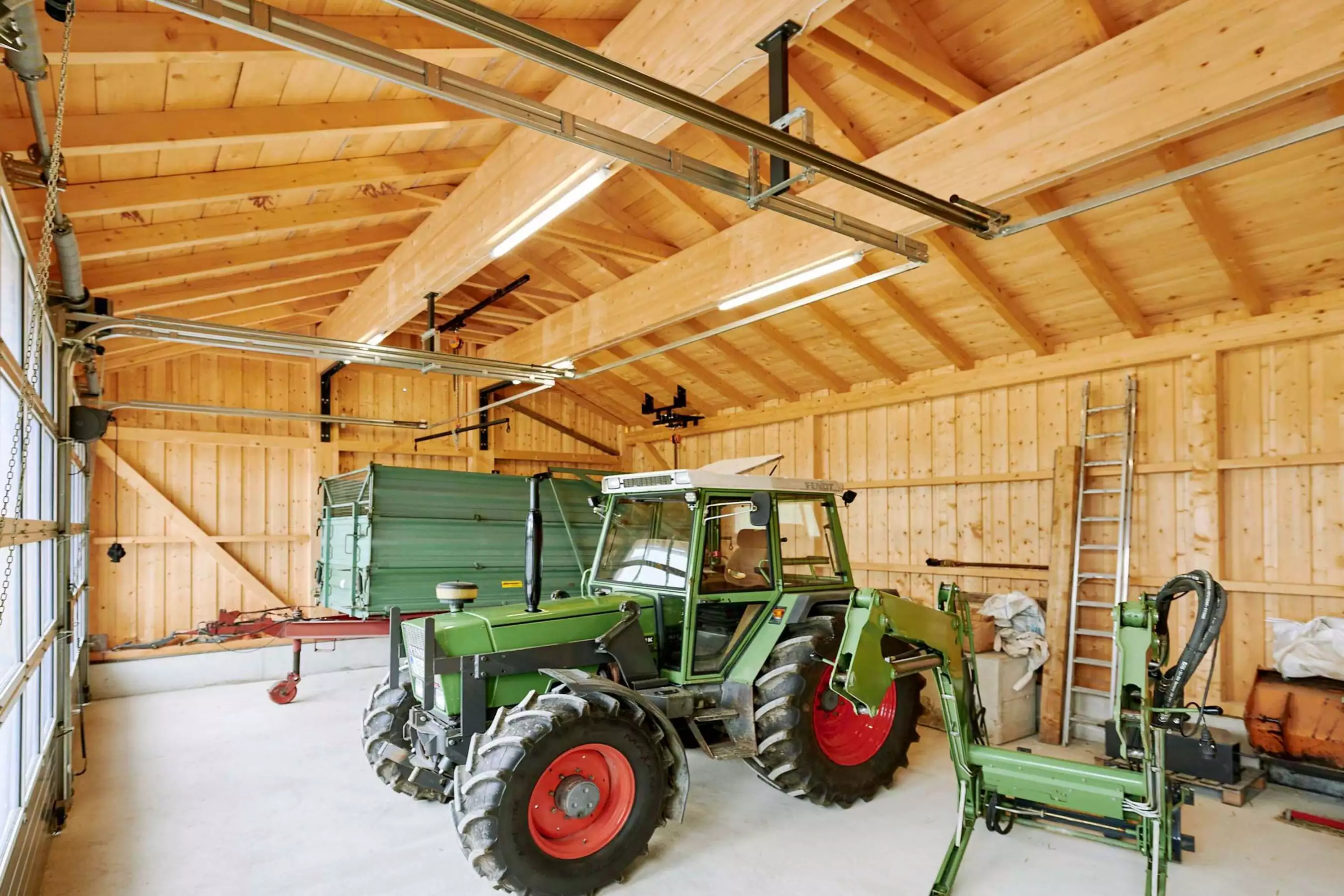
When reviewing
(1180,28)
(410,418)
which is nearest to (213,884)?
(1180,28)

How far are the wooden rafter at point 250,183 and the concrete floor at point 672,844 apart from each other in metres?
3.09

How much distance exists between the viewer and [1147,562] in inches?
232

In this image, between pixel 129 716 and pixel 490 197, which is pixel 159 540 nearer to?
pixel 129 716

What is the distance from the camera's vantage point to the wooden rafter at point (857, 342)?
692cm

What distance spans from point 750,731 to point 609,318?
3.81 m

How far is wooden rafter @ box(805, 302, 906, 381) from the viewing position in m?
6.92

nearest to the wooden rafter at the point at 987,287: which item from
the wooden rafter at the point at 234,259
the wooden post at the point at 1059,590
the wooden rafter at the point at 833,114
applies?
the wooden rafter at the point at 833,114

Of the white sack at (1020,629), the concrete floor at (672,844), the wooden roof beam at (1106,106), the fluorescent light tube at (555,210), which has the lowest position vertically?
the concrete floor at (672,844)

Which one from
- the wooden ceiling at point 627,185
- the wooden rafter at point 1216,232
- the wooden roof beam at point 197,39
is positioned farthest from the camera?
the wooden rafter at point 1216,232

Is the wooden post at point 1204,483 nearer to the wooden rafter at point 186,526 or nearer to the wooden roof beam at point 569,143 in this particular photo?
the wooden roof beam at point 569,143

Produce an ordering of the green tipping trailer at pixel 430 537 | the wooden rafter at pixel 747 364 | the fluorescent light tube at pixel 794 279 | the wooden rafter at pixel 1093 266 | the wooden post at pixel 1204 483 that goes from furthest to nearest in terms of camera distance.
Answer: the wooden rafter at pixel 747 364 < the green tipping trailer at pixel 430 537 < the wooden post at pixel 1204 483 < the wooden rafter at pixel 1093 266 < the fluorescent light tube at pixel 794 279

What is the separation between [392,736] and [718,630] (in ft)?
6.32

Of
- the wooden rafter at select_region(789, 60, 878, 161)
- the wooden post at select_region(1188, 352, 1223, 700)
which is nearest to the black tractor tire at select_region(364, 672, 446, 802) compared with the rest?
the wooden rafter at select_region(789, 60, 878, 161)

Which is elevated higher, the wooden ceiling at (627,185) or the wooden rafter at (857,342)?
the wooden ceiling at (627,185)
